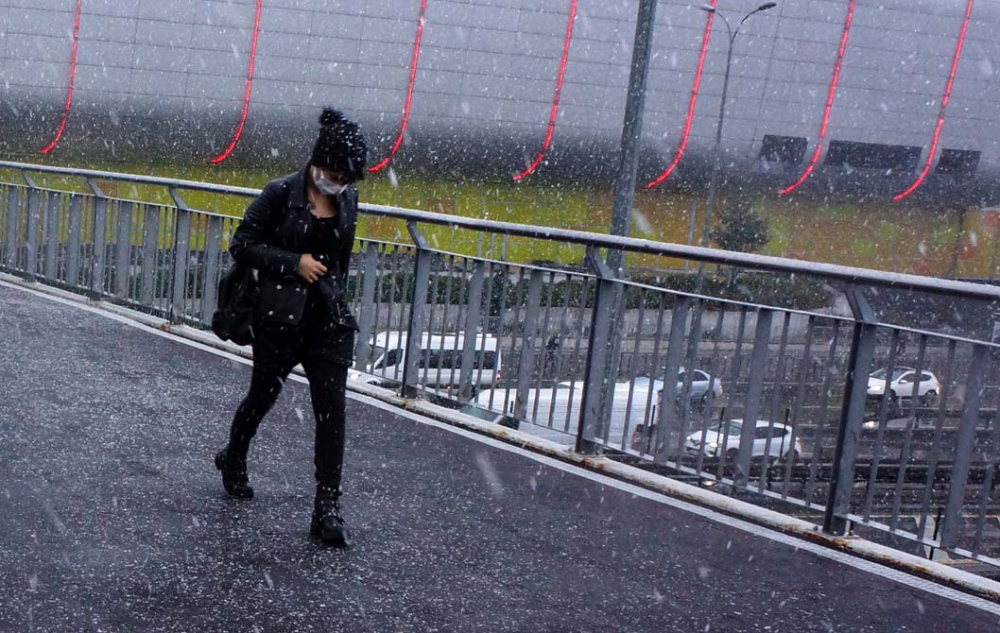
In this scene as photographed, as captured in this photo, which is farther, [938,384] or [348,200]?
[938,384]

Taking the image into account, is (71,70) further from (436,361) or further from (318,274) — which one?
(318,274)

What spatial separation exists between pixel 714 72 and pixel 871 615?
37.4 m

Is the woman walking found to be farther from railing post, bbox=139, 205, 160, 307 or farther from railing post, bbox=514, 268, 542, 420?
railing post, bbox=139, 205, 160, 307

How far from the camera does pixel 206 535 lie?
5.13m

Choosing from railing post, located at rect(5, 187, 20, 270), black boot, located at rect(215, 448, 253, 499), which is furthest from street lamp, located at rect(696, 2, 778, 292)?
black boot, located at rect(215, 448, 253, 499)

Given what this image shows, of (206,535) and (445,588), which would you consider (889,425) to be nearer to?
(445,588)

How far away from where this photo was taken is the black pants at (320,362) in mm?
5258

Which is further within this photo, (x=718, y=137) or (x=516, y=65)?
(x=718, y=137)

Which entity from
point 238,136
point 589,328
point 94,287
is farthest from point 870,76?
point 589,328

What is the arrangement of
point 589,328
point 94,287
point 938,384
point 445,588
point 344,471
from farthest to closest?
point 94,287 → point 589,328 → point 344,471 → point 938,384 → point 445,588

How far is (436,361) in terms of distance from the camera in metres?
8.52

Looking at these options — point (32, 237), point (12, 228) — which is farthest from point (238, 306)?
point (12, 228)

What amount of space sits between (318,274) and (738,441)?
241cm

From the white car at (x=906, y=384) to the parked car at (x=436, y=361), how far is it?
2.59m
